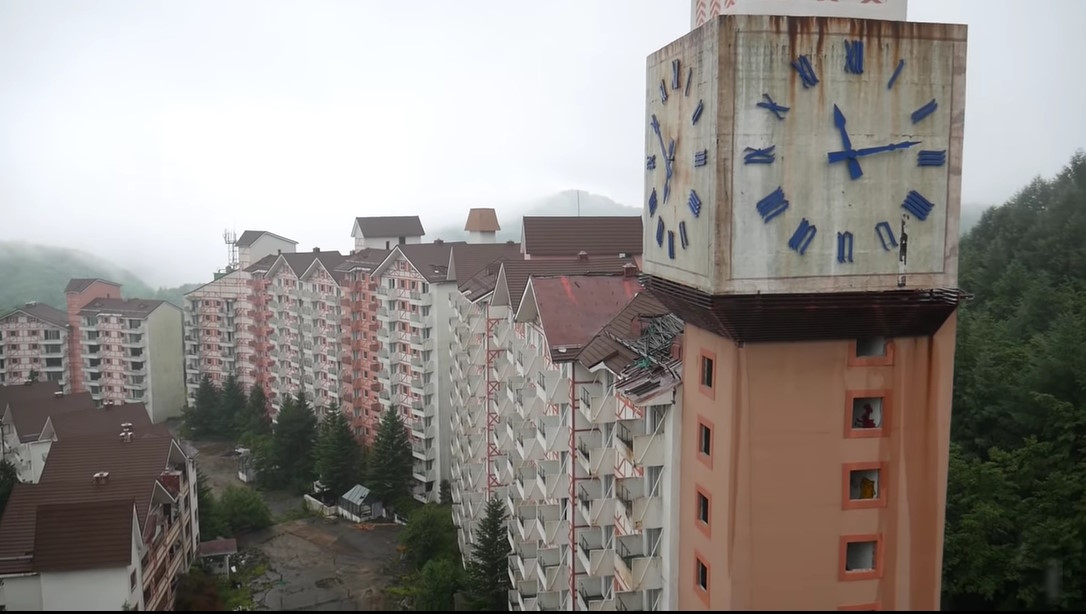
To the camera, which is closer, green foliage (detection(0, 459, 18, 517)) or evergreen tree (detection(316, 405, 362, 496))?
green foliage (detection(0, 459, 18, 517))

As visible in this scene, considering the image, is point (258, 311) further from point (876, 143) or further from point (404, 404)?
point (876, 143)

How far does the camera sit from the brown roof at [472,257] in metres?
42.2

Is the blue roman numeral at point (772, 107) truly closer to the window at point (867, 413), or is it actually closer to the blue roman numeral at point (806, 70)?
the blue roman numeral at point (806, 70)

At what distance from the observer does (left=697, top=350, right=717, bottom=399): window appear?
14.4m

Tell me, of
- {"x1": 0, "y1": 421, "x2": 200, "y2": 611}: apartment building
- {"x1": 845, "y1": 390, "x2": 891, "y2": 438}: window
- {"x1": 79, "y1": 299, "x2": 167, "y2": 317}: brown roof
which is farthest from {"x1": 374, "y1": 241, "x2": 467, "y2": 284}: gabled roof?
{"x1": 845, "y1": 390, "x2": 891, "y2": 438}: window

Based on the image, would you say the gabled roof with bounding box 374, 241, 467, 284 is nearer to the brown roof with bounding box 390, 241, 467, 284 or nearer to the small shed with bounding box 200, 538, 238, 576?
the brown roof with bounding box 390, 241, 467, 284

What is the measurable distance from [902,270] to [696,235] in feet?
11.1

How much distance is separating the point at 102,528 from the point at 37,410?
2372 cm

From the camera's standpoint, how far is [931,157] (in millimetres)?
13094

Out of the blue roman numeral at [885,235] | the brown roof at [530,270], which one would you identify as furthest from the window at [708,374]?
the brown roof at [530,270]

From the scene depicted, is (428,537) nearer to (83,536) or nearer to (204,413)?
(83,536)

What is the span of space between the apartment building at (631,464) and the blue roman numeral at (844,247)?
4264 millimetres

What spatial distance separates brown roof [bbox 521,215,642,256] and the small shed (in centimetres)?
1911

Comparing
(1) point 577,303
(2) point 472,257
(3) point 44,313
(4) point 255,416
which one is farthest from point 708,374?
(3) point 44,313
